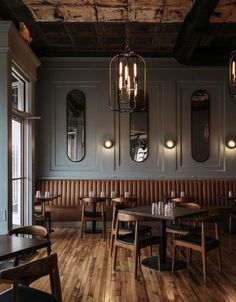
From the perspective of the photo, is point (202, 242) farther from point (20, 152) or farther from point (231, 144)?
point (231, 144)

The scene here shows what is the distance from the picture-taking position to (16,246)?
10.3 ft

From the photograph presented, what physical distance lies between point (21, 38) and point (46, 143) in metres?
3.53

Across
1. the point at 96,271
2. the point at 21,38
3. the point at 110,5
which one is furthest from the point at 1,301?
the point at 110,5

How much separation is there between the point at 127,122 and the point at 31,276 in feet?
21.5

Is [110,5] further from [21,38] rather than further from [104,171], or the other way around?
[104,171]

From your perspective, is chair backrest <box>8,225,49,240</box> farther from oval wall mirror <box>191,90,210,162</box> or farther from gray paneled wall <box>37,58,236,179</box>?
oval wall mirror <box>191,90,210,162</box>

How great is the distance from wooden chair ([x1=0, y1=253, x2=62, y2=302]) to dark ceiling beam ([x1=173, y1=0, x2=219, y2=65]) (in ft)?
13.5

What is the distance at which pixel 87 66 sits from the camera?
28.8 ft

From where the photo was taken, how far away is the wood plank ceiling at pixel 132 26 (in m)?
5.84

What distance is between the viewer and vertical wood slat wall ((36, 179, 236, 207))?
841 centimetres

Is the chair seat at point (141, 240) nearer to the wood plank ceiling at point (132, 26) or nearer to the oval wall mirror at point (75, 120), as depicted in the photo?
the wood plank ceiling at point (132, 26)

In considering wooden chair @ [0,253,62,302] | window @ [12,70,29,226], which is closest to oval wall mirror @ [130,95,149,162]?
window @ [12,70,29,226]

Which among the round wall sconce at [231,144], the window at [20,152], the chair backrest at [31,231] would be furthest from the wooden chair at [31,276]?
the round wall sconce at [231,144]

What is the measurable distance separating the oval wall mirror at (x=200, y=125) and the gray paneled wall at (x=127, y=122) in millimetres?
98
